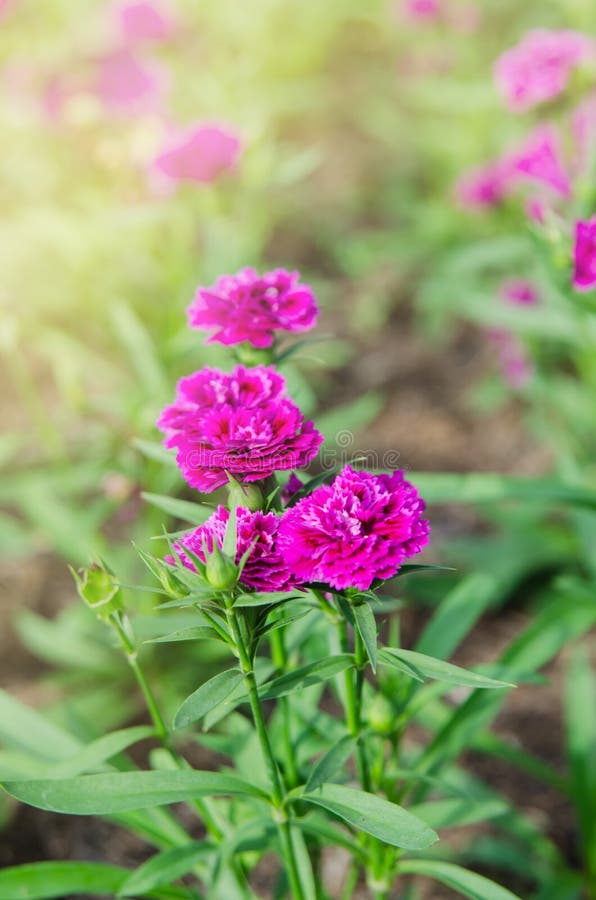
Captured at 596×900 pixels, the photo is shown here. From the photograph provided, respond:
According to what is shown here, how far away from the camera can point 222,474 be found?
3.19 feet

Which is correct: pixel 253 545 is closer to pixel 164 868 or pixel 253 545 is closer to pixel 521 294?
pixel 164 868

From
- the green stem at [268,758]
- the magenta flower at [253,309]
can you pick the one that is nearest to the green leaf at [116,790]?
the green stem at [268,758]

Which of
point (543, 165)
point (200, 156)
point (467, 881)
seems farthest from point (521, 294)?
point (467, 881)

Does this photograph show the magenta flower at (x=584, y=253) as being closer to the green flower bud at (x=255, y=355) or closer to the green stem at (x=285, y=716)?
the green flower bud at (x=255, y=355)

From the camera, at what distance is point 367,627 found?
35.6 inches

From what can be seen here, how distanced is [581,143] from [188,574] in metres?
1.79

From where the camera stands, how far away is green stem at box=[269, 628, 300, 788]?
1145 millimetres

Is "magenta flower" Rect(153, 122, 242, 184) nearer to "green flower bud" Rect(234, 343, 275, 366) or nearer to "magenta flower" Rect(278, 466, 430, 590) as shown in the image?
"green flower bud" Rect(234, 343, 275, 366)

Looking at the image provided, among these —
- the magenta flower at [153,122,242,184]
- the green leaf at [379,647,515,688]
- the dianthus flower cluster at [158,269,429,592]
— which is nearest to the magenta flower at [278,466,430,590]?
the dianthus flower cluster at [158,269,429,592]

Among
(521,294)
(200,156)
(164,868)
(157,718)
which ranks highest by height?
(200,156)

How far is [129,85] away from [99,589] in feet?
7.58

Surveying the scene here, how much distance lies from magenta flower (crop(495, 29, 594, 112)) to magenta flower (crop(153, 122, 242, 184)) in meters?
0.72

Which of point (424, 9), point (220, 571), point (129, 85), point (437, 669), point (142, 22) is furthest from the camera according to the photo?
point (424, 9)

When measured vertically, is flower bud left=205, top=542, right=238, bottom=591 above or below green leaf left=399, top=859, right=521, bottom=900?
above
